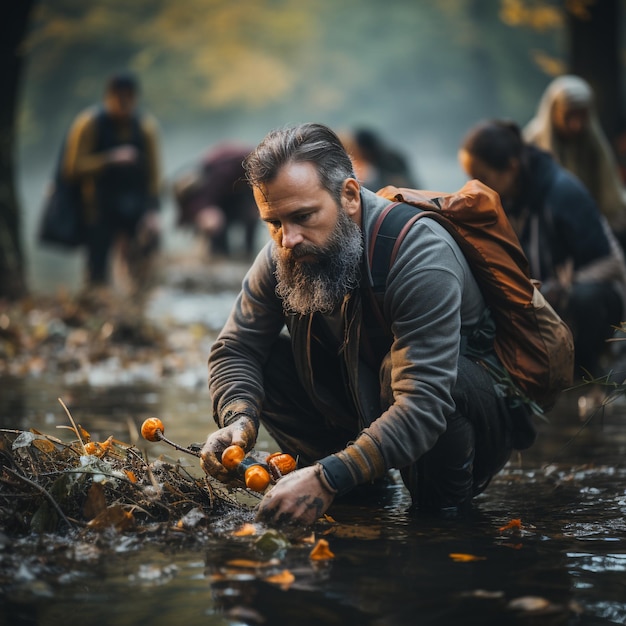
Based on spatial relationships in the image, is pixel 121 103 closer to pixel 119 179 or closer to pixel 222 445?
pixel 119 179

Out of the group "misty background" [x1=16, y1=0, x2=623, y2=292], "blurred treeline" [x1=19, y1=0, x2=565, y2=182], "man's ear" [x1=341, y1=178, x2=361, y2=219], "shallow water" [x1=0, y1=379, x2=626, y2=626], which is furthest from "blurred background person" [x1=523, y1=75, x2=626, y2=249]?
"blurred treeline" [x1=19, y1=0, x2=565, y2=182]

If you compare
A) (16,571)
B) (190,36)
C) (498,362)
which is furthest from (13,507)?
(190,36)

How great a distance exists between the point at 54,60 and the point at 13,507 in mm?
36734

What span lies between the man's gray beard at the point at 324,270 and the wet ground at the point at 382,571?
2.59 feet

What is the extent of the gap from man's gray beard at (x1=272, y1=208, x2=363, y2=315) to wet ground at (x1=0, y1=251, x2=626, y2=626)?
2.59ft

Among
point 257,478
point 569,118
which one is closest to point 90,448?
point 257,478

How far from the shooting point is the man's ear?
396 cm

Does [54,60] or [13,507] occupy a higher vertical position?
[54,60]

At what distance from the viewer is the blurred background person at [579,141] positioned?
27.5ft

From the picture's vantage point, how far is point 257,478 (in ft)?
12.1

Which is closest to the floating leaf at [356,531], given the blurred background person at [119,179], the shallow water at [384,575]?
the shallow water at [384,575]

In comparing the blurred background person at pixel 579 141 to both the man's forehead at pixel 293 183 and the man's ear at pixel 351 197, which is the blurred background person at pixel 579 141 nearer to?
the man's ear at pixel 351 197

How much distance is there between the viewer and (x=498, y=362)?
14.0ft

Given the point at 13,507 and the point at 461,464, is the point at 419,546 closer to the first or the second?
the point at 461,464
